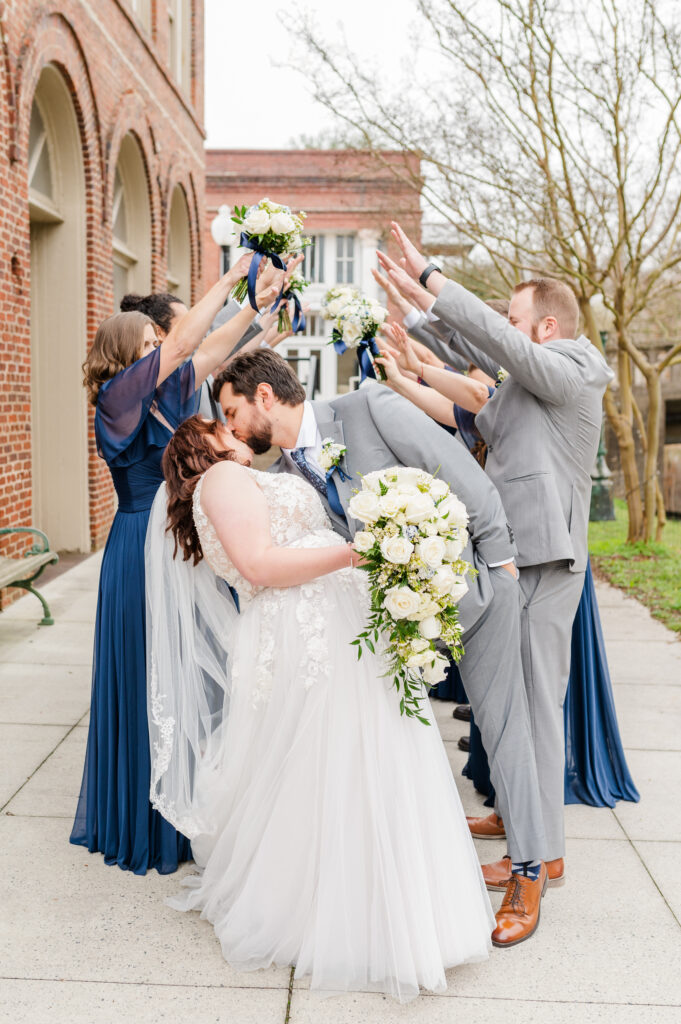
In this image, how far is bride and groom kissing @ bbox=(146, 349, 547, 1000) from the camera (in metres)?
2.91

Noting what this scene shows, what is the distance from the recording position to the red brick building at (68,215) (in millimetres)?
7891

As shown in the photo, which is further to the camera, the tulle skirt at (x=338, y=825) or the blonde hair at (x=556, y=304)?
the blonde hair at (x=556, y=304)

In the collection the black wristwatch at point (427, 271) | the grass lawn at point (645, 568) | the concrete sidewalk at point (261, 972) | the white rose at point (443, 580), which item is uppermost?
the black wristwatch at point (427, 271)

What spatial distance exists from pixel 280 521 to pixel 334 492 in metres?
0.24

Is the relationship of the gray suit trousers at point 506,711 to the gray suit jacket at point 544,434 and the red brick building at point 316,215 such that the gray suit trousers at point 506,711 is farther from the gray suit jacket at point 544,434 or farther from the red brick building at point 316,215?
the red brick building at point 316,215

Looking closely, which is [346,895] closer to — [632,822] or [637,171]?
[632,822]

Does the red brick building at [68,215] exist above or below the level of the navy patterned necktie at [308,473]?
above

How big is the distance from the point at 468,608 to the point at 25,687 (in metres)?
3.76

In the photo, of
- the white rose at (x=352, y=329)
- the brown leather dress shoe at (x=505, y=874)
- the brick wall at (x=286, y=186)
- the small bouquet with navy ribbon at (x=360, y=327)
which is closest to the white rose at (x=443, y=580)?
the brown leather dress shoe at (x=505, y=874)

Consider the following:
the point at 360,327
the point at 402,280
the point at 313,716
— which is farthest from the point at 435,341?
the point at 313,716

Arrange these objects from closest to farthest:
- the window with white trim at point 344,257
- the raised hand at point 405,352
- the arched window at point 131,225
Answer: the raised hand at point 405,352
the arched window at point 131,225
the window with white trim at point 344,257

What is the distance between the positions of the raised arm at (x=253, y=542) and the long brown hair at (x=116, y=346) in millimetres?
842

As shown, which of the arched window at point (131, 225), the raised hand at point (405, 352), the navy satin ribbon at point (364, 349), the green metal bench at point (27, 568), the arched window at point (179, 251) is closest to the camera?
the raised hand at point (405, 352)

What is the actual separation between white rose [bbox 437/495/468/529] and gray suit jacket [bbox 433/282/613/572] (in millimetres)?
679
